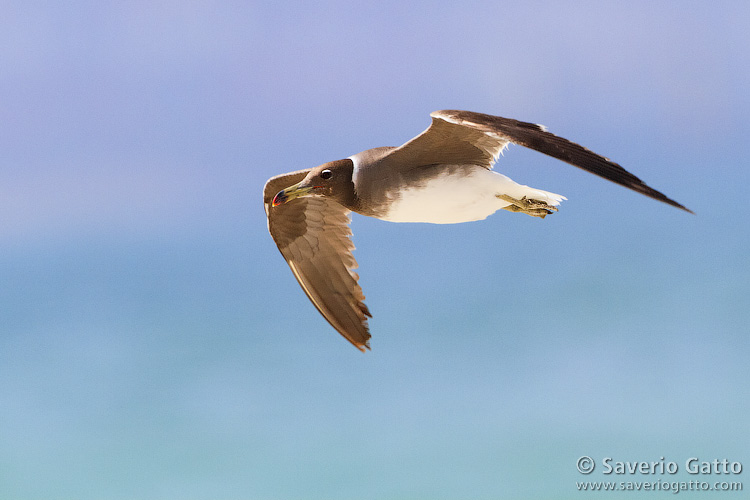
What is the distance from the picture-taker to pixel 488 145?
7441 millimetres

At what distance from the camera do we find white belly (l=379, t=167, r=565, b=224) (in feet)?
24.0

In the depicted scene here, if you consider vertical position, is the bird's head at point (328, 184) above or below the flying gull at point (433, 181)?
above

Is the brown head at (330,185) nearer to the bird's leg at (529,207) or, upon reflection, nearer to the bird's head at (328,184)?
the bird's head at (328,184)

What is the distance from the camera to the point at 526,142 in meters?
5.89

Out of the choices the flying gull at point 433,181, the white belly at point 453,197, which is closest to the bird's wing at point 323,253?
the flying gull at point 433,181

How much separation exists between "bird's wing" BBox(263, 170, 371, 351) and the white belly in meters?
1.63

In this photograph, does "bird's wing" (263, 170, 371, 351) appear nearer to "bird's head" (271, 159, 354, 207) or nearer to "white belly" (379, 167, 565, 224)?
"bird's head" (271, 159, 354, 207)

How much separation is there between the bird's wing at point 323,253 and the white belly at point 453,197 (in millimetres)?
1634

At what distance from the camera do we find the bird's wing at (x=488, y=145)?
5.56m

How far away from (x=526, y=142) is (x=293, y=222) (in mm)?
3931

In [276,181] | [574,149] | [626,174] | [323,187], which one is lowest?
[626,174]

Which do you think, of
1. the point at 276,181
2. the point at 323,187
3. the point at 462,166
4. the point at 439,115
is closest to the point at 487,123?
the point at 439,115

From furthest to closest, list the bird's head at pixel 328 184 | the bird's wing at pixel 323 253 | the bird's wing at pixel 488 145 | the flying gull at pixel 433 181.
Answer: the bird's wing at pixel 323 253 → the bird's head at pixel 328 184 → the flying gull at pixel 433 181 → the bird's wing at pixel 488 145

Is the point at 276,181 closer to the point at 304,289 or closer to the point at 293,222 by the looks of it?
the point at 293,222
